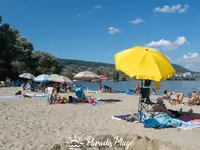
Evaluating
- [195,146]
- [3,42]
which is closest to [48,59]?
[3,42]

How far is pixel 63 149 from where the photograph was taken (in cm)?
588

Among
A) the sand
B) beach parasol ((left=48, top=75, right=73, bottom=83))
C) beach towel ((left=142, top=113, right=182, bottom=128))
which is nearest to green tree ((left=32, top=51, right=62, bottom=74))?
beach parasol ((left=48, top=75, right=73, bottom=83))

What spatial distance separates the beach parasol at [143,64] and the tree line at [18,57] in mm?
30858

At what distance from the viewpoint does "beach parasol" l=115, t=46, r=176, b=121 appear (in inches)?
350

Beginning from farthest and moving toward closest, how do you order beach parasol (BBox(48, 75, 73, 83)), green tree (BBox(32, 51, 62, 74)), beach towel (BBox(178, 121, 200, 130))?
green tree (BBox(32, 51, 62, 74)), beach parasol (BBox(48, 75, 73, 83)), beach towel (BBox(178, 121, 200, 130))

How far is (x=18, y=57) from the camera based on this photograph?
47.0m

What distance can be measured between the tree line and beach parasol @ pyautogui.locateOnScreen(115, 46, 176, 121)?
101ft

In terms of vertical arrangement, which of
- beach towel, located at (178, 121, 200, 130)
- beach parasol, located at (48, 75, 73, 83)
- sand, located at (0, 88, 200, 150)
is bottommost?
sand, located at (0, 88, 200, 150)

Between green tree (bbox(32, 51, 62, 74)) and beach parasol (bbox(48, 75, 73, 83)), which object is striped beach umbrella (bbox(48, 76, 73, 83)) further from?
green tree (bbox(32, 51, 62, 74))

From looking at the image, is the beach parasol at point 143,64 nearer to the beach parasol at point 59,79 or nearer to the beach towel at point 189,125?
the beach towel at point 189,125

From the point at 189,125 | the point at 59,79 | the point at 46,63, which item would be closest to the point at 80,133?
the point at 189,125

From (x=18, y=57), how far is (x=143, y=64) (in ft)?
135

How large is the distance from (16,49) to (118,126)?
1560 inches

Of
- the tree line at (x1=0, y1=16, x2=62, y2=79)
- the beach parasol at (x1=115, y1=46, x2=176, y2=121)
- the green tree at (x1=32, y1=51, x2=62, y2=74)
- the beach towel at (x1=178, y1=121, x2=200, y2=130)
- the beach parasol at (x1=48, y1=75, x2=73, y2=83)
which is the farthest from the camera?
the green tree at (x1=32, y1=51, x2=62, y2=74)
